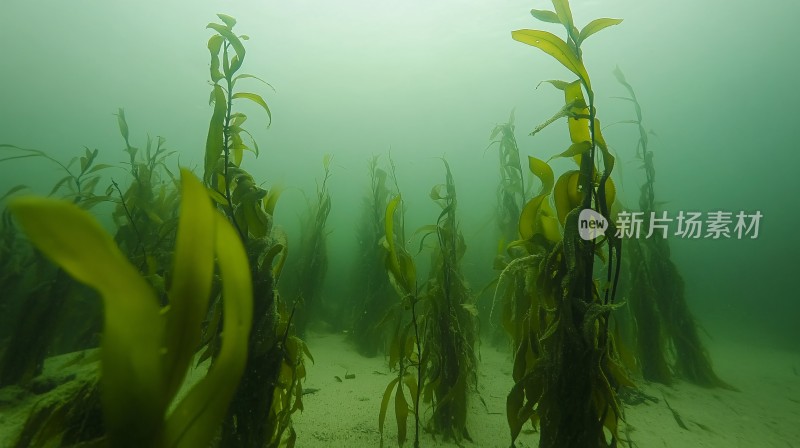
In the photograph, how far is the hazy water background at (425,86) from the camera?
14203 mm

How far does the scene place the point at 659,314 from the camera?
11.9 ft

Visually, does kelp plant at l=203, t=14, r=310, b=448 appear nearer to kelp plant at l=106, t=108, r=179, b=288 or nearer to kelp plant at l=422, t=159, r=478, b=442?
kelp plant at l=422, t=159, r=478, b=442

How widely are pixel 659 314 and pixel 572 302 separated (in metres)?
3.36

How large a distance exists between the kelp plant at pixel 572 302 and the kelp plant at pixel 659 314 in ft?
8.87

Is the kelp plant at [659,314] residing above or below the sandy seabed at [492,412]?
above

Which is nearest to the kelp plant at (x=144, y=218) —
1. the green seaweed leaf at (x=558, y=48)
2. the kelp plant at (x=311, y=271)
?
the kelp plant at (x=311, y=271)

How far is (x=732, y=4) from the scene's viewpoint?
1587cm

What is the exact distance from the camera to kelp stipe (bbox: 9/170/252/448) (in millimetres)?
552

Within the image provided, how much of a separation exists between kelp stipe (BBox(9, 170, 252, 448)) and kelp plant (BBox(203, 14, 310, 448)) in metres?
0.61

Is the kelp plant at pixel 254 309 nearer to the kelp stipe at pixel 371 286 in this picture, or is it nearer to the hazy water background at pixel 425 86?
the kelp stipe at pixel 371 286

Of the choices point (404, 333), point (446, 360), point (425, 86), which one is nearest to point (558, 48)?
point (404, 333)

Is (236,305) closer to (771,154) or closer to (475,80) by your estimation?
(475,80)

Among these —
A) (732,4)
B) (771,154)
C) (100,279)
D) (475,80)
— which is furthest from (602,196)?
(771,154)

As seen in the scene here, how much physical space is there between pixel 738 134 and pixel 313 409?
184ft
